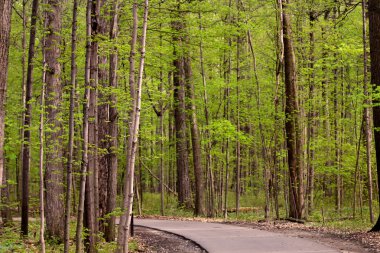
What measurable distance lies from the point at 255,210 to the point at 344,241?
14.9 meters

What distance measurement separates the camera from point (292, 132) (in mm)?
17375

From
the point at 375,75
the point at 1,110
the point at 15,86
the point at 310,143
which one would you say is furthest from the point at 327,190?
the point at 1,110

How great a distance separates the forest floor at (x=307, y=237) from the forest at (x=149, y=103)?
1212 millimetres

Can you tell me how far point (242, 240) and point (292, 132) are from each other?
6.57 metres

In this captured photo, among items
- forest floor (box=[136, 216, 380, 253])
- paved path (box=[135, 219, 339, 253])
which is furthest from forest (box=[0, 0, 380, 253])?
paved path (box=[135, 219, 339, 253])

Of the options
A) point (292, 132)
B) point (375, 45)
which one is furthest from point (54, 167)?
point (375, 45)

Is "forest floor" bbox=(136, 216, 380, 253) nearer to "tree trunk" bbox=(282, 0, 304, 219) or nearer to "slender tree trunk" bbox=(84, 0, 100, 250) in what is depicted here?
"tree trunk" bbox=(282, 0, 304, 219)

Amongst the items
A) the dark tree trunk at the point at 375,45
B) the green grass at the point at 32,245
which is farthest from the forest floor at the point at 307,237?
the dark tree trunk at the point at 375,45

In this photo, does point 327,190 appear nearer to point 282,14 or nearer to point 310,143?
point 310,143

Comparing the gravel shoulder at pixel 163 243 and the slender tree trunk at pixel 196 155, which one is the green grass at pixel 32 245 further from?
the slender tree trunk at pixel 196 155

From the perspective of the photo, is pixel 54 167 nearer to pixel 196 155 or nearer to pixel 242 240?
pixel 242 240

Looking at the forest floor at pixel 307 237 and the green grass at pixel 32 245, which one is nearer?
the green grass at pixel 32 245

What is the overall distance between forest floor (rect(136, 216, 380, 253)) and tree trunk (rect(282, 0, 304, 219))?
1.61m

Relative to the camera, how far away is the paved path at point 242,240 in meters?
10.3
